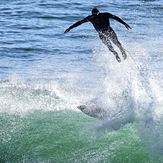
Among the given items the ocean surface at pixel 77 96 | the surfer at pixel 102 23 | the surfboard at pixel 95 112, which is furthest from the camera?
the surfer at pixel 102 23

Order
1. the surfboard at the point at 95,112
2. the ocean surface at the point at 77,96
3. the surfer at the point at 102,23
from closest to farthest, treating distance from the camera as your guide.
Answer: the ocean surface at the point at 77,96 < the surfboard at the point at 95,112 < the surfer at the point at 102,23

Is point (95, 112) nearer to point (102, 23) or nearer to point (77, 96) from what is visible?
point (77, 96)

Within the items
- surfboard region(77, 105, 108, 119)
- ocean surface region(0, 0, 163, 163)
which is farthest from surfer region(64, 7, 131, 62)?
surfboard region(77, 105, 108, 119)

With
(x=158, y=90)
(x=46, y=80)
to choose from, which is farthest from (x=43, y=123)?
(x=46, y=80)

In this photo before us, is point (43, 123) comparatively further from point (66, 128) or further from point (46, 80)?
point (46, 80)

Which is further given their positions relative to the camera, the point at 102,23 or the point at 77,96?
the point at 77,96

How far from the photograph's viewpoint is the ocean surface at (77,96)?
5281mm

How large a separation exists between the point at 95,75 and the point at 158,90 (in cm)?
355

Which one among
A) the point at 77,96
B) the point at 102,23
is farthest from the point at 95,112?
the point at 102,23

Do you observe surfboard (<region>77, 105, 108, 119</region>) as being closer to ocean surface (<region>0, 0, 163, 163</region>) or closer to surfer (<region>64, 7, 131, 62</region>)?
ocean surface (<region>0, 0, 163, 163</region>)

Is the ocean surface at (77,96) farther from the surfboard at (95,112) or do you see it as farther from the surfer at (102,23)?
the surfer at (102,23)

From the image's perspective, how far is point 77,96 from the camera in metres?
8.19

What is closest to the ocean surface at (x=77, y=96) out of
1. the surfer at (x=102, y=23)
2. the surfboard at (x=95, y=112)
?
the surfboard at (x=95, y=112)

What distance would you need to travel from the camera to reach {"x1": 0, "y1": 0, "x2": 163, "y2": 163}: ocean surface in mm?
5281
